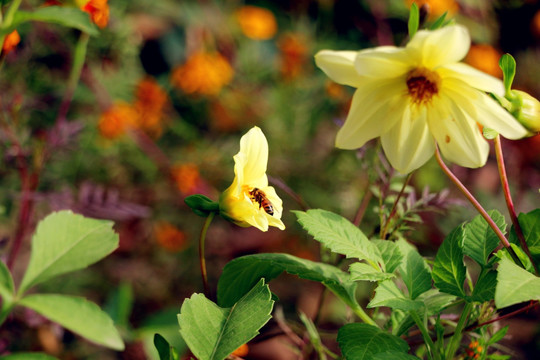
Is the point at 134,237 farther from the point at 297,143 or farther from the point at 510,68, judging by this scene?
the point at 510,68

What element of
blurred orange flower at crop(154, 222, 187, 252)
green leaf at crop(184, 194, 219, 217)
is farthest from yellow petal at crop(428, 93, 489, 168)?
blurred orange flower at crop(154, 222, 187, 252)

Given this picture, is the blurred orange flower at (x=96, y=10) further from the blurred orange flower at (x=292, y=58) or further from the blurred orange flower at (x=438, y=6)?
the blurred orange flower at (x=438, y=6)

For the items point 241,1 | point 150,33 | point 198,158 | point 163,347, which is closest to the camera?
point 163,347

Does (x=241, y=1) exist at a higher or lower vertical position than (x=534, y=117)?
lower

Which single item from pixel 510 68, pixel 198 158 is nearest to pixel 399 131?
pixel 510 68

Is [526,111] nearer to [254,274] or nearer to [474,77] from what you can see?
[474,77]
